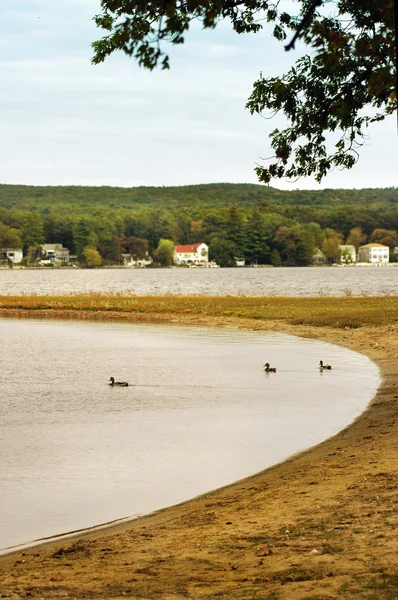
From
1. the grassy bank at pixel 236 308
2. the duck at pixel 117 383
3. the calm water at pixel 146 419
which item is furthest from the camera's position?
the grassy bank at pixel 236 308

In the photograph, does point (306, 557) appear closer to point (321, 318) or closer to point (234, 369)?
point (234, 369)

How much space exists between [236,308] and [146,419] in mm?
35584

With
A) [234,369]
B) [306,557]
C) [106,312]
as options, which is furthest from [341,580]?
[106,312]

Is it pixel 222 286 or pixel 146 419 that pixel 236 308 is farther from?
pixel 222 286

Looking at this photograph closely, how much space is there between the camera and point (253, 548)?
8633 mm

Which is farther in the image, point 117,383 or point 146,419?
point 117,383

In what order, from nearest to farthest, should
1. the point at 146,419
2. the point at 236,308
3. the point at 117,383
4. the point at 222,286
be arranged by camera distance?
the point at 146,419, the point at 117,383, the point at 236,308, the point at 222,286

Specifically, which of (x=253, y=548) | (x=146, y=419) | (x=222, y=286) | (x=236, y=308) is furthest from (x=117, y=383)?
(x=222, y=286)

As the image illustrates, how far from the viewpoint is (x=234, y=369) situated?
2727 centimetres

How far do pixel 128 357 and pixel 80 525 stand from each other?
20275mm

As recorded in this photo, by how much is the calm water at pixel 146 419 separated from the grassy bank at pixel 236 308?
29.9 ft

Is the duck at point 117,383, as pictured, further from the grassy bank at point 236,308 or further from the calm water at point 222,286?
the calm water at point 222,286

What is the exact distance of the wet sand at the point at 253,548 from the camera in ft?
24.5

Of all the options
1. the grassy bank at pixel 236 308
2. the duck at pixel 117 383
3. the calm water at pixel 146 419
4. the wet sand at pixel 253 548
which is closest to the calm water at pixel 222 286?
the grassy bank at pixel 236 308
